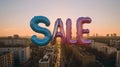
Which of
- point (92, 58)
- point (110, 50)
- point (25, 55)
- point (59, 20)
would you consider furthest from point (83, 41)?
point (110, 50)

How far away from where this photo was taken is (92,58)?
Result: 666 cm

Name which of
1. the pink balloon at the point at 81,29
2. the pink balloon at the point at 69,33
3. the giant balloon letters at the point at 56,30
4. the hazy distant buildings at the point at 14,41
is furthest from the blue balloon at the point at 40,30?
the hazy distant buildings at the point at 14,41

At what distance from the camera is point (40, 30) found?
261 cm

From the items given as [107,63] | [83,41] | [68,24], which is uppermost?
[68,24]

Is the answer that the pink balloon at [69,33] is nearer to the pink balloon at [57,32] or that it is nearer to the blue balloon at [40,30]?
the pink balloon at [57,32]

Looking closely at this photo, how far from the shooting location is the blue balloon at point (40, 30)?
2543 millimetres

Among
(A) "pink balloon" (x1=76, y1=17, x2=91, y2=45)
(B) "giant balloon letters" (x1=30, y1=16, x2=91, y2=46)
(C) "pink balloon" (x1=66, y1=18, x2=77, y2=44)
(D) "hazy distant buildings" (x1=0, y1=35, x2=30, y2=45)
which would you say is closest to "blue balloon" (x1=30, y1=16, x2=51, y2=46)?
(B) "giant balloon letters" (x1=30, y1=16, x2=91, y2=46)

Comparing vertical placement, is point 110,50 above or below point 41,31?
below

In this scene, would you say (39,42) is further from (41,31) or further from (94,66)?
(94,66)

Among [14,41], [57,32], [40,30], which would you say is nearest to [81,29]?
[57,32]

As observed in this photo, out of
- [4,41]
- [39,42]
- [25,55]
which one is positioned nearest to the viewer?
[39,42]

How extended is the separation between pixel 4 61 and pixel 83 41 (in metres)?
3.65

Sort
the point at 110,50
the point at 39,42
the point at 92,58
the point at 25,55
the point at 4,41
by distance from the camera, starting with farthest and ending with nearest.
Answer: the point at 4,41
the point at 110,50
the point at 25,55
the point at 92,58
the point at 39,42

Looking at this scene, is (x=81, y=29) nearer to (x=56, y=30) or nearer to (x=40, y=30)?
(x=56, y=30)
